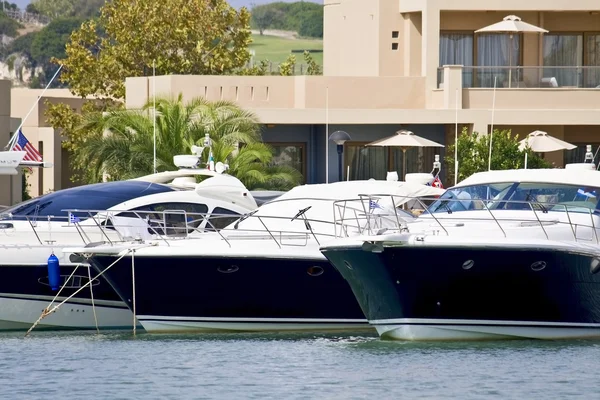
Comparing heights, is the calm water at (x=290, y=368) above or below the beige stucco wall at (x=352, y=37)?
below

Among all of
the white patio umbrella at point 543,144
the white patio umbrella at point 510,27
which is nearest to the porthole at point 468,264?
the white patio umbrella at point 543,144

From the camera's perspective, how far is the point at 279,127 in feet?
117

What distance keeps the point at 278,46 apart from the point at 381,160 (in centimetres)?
13467

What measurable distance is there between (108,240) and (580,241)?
623cm

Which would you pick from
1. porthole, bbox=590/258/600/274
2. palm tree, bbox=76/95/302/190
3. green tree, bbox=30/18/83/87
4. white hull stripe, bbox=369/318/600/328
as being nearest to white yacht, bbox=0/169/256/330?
white hull stripe, bbox=369/318/600/328

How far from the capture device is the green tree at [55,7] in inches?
6683

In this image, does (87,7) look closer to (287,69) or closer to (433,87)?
(287,69)

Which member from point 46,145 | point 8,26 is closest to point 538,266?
point 46,145

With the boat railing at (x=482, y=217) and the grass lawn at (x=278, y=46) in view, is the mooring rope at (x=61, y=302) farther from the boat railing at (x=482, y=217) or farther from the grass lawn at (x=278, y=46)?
the grass lawn at (x=278, y=46)

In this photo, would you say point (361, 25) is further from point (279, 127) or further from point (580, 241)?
point (580, 241)

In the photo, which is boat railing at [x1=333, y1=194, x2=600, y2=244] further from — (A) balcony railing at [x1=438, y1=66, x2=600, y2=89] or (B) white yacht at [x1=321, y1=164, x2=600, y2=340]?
(A) balcony railing at [x1=438, y1=66, x2=600, y2=89]

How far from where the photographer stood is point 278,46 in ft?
558

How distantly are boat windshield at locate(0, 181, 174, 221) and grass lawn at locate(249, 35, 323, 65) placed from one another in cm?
13110

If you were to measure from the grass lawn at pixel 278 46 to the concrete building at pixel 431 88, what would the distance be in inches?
4572
